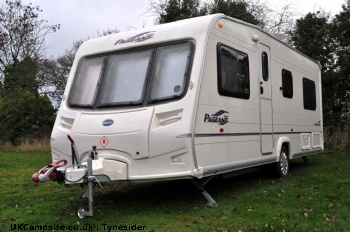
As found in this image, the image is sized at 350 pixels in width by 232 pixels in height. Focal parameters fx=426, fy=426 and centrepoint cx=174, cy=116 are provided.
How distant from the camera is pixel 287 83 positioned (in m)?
9.02

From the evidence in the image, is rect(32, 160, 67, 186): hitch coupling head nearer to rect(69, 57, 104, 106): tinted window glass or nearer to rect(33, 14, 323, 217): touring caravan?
rect(33, 14, 323, 217): touring caravan

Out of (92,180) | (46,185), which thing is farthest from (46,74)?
(92,180)

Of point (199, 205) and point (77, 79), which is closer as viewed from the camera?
point (199, 205)

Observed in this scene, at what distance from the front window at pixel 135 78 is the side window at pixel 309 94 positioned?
494cm

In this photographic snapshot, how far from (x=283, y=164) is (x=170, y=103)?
4127 millimetres

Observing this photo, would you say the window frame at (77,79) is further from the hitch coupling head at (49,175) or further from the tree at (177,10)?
the tree at (177,10)

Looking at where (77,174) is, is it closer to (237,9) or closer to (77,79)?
(77,79)

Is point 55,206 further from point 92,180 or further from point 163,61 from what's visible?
point 163,61

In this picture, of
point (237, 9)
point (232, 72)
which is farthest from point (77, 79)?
point (237, 9)

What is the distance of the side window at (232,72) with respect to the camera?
256 inches

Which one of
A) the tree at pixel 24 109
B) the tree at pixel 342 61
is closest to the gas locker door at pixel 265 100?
the tree at pixel 342 61

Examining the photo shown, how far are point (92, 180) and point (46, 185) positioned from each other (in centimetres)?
394

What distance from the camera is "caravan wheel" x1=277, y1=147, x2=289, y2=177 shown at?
29.1ft

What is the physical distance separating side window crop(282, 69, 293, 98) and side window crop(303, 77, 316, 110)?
3.47ft
